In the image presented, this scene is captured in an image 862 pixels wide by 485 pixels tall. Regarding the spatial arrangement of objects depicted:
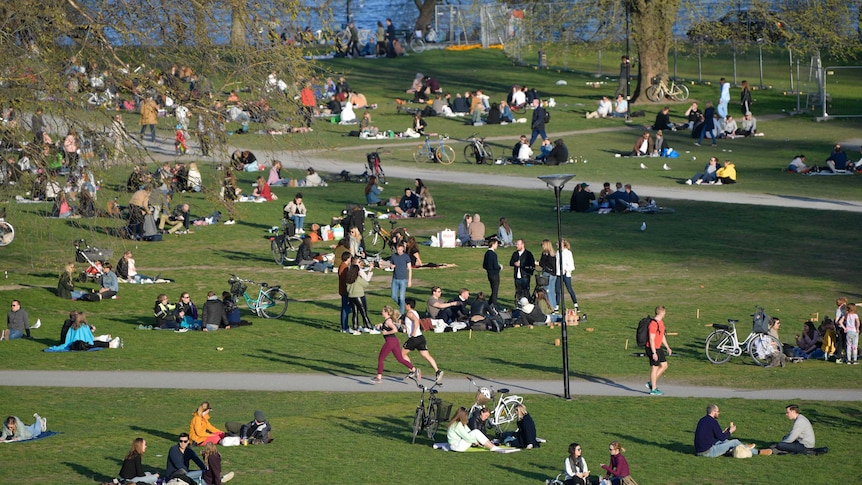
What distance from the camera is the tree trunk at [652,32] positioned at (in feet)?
183

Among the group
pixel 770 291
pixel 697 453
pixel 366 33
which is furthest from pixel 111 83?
pixel 366 33

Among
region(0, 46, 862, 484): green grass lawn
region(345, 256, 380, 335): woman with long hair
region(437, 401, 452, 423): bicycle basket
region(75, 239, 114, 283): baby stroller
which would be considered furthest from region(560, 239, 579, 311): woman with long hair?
region(75, 239, 114, 283): baby stroller

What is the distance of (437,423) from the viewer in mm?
21203

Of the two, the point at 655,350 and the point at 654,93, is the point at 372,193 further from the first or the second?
the point at 654,93

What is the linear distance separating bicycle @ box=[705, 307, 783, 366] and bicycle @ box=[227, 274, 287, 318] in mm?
10048

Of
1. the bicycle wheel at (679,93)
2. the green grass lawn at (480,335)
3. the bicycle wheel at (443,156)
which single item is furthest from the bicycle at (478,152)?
the bicycle wheel at (679,93)

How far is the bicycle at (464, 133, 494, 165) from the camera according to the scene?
49.7 m

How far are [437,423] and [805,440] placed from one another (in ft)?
19.0

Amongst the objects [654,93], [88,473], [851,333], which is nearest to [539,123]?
[654,93]

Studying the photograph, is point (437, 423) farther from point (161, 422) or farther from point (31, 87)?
point (31, 87)

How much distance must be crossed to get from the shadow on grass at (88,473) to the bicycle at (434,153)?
31307 millimetres

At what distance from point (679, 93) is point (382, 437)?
41687 millimetres

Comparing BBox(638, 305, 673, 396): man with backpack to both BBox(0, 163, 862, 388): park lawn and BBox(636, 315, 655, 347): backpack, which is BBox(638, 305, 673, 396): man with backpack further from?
BBox(0, 163, 862, 388): park lawn

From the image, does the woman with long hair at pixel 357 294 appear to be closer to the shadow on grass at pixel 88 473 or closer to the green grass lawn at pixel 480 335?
the green grass lawn at pixel 480 335
